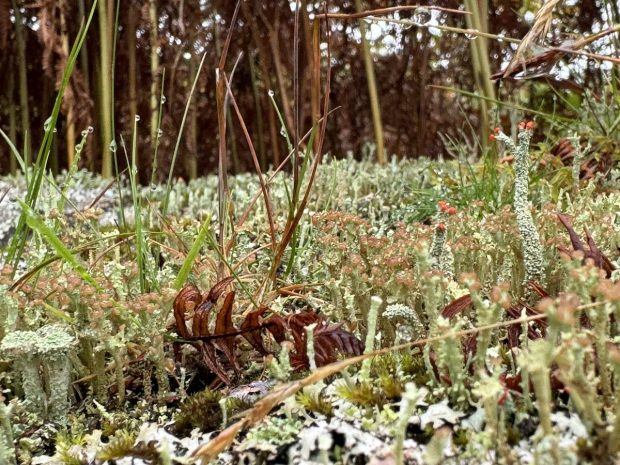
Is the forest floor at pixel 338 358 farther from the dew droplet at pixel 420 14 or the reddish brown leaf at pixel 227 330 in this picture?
the dew droplet at pixel 420 14

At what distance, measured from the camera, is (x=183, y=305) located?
111cm

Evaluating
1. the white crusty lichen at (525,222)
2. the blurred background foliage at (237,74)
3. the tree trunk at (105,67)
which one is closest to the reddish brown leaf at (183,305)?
the white crusty lichen at (525,222)

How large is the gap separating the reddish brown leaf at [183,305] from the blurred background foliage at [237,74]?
2997 mm

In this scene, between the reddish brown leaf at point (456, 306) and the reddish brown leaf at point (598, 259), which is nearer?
the reddish brown leaf at point (456, 306)

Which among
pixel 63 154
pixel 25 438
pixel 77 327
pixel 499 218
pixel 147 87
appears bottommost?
pixel 25 438

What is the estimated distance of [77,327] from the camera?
1.12 m

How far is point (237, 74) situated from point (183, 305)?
486cm

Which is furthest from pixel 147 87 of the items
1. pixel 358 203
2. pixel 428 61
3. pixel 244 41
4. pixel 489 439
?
pixel 489 439

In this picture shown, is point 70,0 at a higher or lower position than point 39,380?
higher

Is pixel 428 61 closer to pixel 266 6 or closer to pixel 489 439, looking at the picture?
pixel 266 6

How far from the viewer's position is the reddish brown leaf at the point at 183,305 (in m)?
1.11

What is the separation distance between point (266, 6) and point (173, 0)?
83 centimetres

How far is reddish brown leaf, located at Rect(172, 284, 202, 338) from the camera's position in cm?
111

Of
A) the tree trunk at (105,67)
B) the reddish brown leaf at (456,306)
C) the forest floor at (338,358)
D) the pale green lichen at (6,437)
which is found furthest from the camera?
the tree trunk at (105,67)
